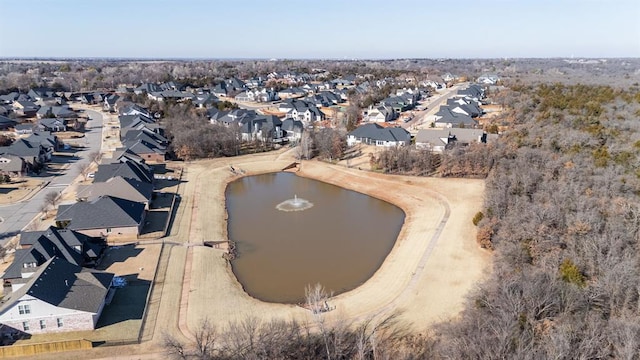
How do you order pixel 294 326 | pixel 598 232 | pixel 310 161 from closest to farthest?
pixel 294 326 → pixel 598 232 → pixel 310 161

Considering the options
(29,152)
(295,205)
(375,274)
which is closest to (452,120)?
(295,205)

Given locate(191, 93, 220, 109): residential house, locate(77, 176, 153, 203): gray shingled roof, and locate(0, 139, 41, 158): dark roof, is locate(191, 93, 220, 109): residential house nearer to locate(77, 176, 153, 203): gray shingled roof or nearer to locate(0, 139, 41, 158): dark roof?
locate(0, 139, 41, 158): dark roof

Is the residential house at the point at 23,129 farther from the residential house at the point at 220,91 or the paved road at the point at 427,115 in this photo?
the paved road at the point at 427,115

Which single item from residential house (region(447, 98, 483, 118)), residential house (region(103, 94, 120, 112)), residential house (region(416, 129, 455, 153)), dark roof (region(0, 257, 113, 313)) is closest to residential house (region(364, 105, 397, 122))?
residential house (region(447, 98, 483, 118))

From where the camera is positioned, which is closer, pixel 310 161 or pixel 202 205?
pixel 202 205

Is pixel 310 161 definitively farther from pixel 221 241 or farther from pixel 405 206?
pixel 221 241

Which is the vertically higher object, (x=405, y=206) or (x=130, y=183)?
(x=130, y=183)

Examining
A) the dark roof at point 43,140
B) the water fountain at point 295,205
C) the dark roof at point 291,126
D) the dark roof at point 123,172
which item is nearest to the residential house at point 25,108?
the dark roof at point 43,140

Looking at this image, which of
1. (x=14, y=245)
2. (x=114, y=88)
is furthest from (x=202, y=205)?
(x=114, y=88)
